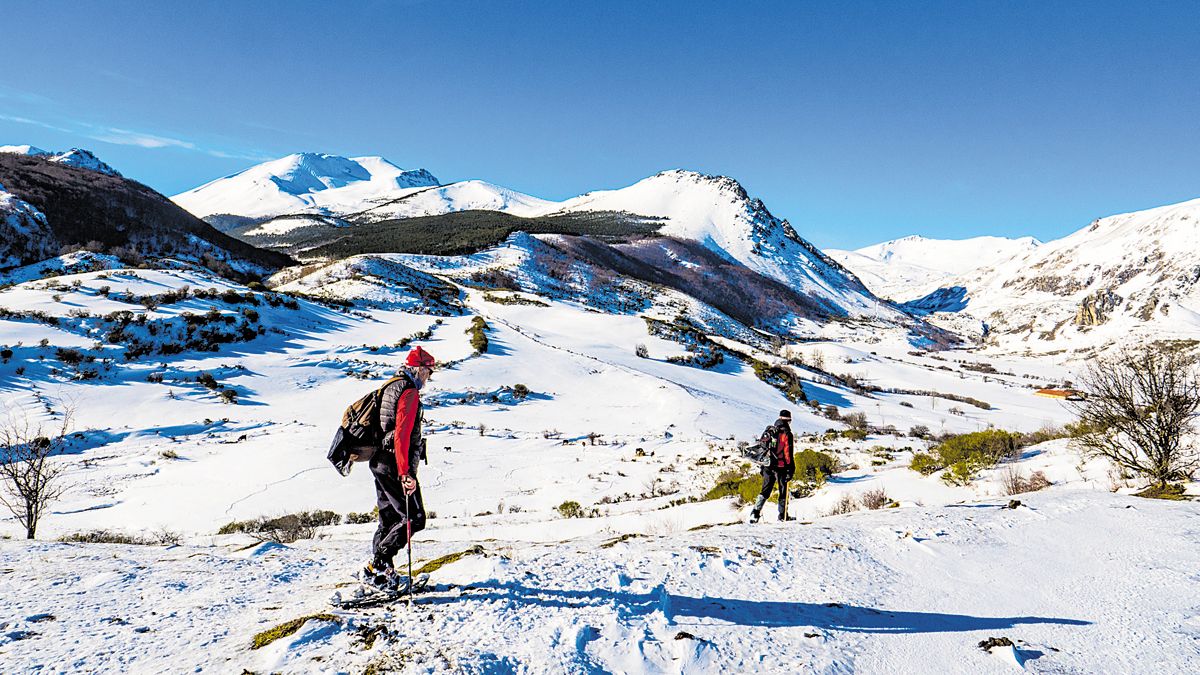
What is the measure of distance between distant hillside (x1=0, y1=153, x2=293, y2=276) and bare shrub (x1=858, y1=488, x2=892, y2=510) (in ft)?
149

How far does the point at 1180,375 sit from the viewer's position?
11172 mm

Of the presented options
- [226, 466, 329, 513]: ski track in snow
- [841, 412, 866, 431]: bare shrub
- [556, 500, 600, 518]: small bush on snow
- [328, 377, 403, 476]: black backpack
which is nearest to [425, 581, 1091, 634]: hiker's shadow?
[328, 377, 403, 476]: black backpack

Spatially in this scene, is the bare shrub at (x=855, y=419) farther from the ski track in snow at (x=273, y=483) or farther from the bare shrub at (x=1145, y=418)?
the ski track in snow at (x=273, y=483)

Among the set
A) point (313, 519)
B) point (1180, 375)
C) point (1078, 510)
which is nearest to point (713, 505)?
point (1078, 510)

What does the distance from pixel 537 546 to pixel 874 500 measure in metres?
6.53

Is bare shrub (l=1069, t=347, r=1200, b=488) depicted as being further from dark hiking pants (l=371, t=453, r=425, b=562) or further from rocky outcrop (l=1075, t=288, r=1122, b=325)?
rocky outcrop (l=1075, t=288, r=1122, b=325)

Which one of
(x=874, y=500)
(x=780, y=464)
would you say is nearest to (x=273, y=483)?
(x=780, y=464)

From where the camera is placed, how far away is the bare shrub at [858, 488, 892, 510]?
9773 millimetres

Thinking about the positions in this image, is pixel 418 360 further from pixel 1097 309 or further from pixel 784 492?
pixel 1097 309

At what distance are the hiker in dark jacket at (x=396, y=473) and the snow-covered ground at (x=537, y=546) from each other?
0.56 metres

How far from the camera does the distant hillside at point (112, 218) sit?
44250 millimetres

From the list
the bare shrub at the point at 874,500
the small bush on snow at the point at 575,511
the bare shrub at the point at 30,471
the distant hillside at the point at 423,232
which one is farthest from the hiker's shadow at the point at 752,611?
the distant hillside at the point at 423,232

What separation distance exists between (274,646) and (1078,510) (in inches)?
370

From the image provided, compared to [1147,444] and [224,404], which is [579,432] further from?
[1147,444]
